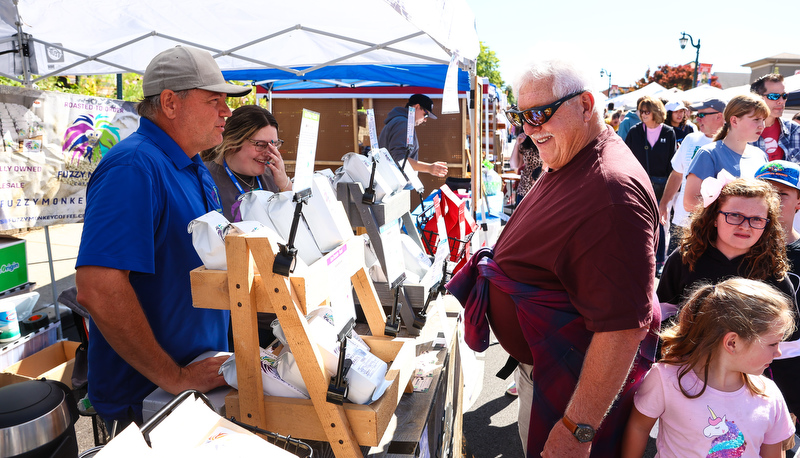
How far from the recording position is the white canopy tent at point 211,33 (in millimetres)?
3670

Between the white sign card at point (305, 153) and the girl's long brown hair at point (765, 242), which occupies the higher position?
the white sign card at point (305, 153)

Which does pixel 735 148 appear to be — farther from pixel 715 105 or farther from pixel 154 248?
pixel 154 248

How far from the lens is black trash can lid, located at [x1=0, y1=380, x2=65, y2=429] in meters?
1.54

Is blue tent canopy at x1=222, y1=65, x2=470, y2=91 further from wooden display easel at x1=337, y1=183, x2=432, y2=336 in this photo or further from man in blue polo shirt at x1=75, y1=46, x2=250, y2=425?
man in blue polo shirt at x1=75, y1=46, x2=250, y2=425

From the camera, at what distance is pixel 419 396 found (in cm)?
168

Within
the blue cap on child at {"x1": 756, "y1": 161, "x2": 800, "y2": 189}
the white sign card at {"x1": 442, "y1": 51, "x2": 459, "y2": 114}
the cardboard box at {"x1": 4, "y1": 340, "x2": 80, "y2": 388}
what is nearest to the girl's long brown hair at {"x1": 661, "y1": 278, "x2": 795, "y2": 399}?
the blue cap on child at {"x1": 756, "y1": 161, "x2": 800, "y2": 189}

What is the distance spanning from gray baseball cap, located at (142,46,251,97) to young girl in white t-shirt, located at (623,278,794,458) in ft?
5.91

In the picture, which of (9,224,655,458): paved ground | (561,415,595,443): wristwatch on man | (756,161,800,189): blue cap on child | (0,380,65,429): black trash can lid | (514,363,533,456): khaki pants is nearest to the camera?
(561,415,595,443): wristwatch on man

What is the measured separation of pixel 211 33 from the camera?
14.6 ft

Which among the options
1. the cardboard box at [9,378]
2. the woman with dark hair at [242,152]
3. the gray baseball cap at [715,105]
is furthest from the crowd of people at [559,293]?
the gray baseball cap at [715,105]

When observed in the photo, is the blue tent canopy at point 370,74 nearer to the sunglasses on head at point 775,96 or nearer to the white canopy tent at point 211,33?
the white canopy tent at point 211,33

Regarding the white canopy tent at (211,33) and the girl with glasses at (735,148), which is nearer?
the girl with glasses at (735,148)

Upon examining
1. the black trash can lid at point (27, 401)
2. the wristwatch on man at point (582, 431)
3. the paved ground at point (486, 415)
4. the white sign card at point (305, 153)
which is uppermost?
the white sign card at point (305, 153)

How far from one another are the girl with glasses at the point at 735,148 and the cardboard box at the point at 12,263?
453 centimetres
